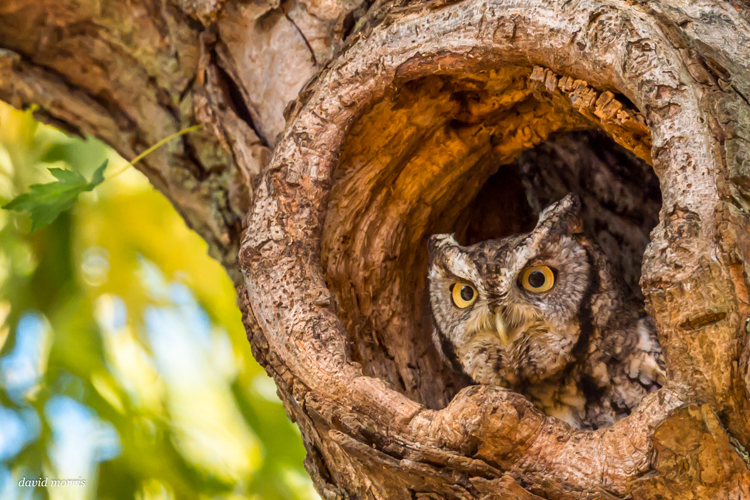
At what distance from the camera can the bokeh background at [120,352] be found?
268cm

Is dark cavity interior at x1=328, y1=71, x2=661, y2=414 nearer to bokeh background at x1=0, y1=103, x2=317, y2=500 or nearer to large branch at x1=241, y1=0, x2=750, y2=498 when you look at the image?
large branch at x1=241, y1=0, x2=750, y2=498

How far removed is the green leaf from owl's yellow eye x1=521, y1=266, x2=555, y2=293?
1.48m

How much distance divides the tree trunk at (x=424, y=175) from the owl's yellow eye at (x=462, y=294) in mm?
214

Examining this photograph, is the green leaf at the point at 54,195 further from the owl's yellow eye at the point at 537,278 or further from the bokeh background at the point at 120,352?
the owl's yellow eye at the point at 537,278

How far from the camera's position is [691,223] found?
141cm

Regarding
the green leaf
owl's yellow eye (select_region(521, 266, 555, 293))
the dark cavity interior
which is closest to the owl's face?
owl's yellow eye (select_region(521, 266, 555, 293))

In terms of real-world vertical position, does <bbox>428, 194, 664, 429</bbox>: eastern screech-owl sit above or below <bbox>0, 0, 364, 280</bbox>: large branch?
below

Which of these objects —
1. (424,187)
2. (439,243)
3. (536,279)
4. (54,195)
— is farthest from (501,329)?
(54,195)

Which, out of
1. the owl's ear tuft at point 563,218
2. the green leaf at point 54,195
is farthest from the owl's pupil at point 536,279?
the green leaf at point 54,195

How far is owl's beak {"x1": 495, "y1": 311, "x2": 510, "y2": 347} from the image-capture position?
2219mm

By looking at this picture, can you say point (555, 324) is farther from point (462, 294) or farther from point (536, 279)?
point (462, 294)

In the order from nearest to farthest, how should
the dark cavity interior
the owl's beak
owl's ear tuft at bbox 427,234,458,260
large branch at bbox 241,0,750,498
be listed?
large branch at bbox 241,0,750,498 → the dark cavity interior → the owl's beak → owl's ear tuft at bbox 427,234,458,260

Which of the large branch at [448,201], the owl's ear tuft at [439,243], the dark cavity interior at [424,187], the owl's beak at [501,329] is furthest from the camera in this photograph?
the owl's ear tuft at [439,243]

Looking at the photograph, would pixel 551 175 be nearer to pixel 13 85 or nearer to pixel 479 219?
pixel 479 219
